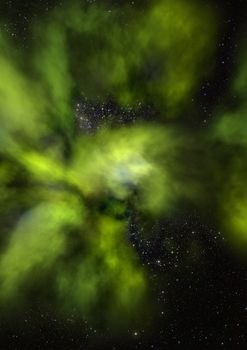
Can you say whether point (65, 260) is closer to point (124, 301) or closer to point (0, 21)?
point (124, 301)

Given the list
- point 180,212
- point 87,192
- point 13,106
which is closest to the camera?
point 13,106

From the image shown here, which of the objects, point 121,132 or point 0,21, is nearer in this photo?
point 0,21

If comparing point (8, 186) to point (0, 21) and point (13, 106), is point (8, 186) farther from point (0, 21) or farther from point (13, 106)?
point (0, 21)

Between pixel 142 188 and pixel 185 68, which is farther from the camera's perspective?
pixel 142 188

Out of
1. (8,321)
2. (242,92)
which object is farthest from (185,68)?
(8,321)

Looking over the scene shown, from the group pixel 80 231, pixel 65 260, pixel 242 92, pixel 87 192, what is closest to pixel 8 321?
pixel 65 260

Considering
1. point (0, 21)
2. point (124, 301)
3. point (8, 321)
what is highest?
point (0, 21)

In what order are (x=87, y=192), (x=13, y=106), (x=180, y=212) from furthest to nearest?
(x=87, y=192) → (x=180, y=212) → (x=13, y=106)

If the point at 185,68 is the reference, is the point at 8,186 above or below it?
below

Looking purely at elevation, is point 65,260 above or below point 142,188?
below
